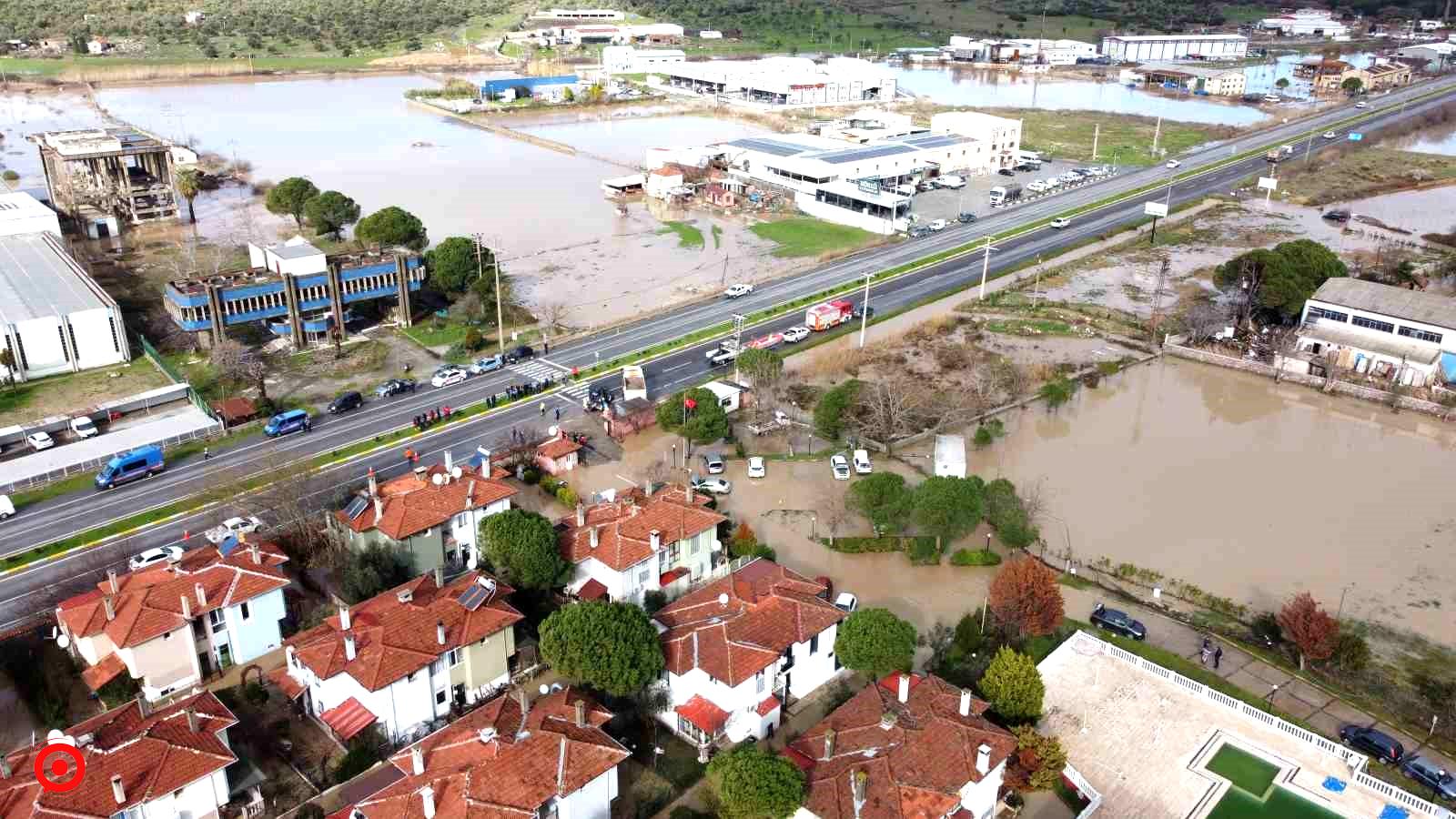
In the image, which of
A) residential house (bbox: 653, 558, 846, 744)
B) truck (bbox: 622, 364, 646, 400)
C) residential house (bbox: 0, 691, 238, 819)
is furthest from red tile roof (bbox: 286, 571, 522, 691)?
truck (bbox: 622, 364, 646, 400)

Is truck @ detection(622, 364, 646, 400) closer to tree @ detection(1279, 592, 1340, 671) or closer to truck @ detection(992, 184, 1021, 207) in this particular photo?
tree @ detection(1279, 592, 1340, 671)

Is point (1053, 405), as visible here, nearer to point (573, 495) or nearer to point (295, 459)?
point (573, 495)

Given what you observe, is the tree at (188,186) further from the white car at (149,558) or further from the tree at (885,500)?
the tree at (885,500)

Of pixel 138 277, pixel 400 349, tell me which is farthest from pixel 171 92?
pixel 400 349

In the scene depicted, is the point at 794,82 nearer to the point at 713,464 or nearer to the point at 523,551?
the point at 713,464

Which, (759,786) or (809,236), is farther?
(809,236)

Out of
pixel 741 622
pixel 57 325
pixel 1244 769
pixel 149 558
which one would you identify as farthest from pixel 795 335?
pixel 57 325
